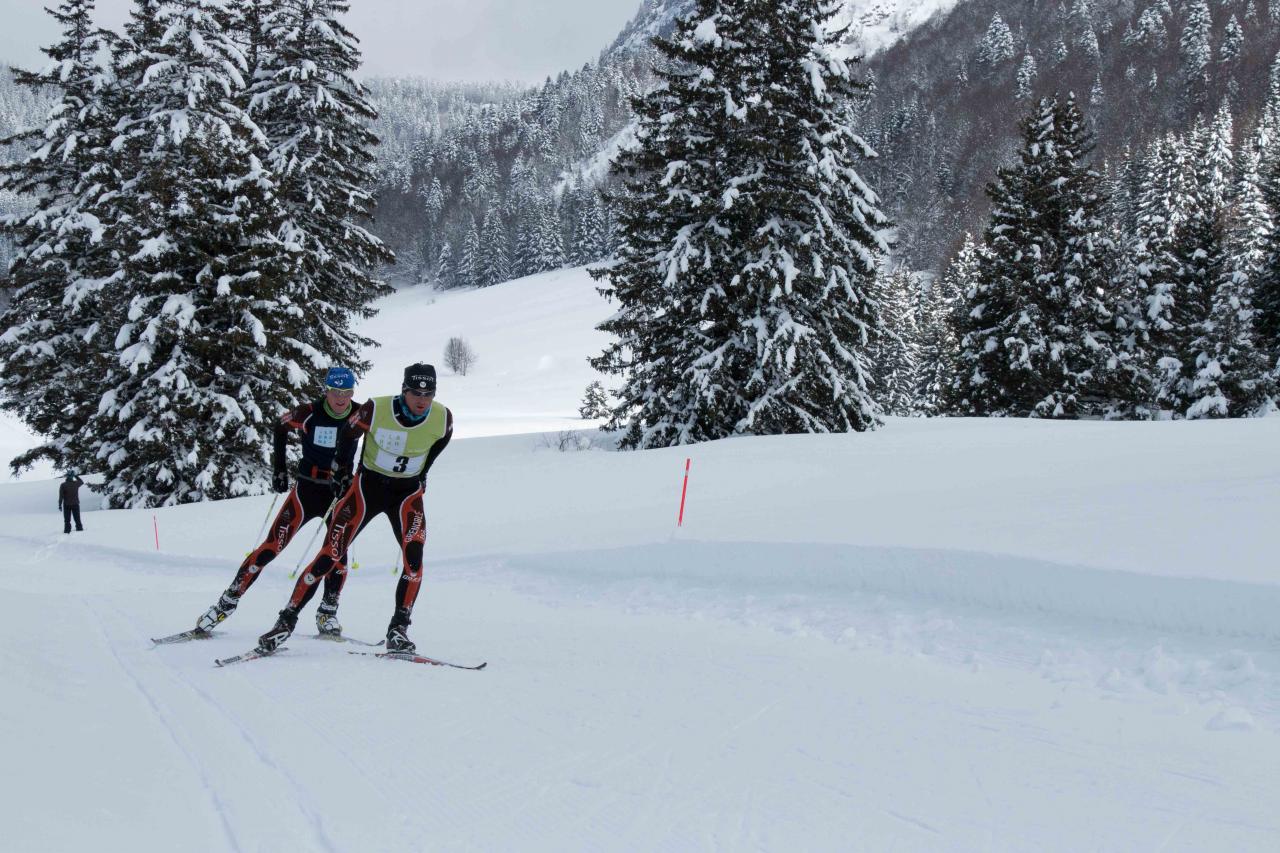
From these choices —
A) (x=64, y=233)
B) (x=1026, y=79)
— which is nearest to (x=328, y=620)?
(x=64, y=233)

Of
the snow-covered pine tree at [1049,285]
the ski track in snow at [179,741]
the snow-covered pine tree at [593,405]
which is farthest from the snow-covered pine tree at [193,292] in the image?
the snow-covered pine tree at [593,405]

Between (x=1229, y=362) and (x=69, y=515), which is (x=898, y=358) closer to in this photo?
(x=1229, y=362)

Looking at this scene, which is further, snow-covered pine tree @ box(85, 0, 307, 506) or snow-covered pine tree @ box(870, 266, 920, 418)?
snow-covered pine tree @ box(870, 266, 920, 418)

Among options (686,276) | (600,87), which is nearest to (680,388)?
Result: (686,276)

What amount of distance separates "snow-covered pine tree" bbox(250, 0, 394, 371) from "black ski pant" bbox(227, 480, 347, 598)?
14.2 meters

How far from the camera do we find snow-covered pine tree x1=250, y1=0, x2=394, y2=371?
20.4m

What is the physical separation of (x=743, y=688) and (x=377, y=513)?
2912mm

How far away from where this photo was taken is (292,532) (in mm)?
6223

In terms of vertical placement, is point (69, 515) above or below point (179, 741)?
below

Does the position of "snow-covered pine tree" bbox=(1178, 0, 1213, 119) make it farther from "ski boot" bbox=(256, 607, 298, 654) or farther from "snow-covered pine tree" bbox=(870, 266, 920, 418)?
"ski boot" bbox=(256, 607, 298, 654)

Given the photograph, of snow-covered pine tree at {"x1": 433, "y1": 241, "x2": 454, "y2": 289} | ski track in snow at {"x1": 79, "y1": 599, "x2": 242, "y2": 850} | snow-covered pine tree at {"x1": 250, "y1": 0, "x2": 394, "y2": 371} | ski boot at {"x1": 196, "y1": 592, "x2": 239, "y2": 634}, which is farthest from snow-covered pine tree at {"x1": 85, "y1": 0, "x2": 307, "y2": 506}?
snow-covered pine tree at {"x1": 433, "y1": 241, "x2": 454, "y2": 289}

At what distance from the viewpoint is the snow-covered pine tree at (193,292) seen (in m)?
17.9

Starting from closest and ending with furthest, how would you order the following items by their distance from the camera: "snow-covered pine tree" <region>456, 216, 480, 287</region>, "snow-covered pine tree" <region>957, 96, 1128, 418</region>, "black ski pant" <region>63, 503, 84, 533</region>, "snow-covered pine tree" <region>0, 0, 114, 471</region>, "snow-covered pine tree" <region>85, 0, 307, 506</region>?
1. "black ski pant" <region>63, 503, 84, 533</region>
2. "snow-covered pine tree" <region>85, 0, 307, 506</region>
3. "snow-covered pine tree" <region>0, 0, 114, 471</region>
4. "snow-covered pine tree" <region>957, 96, 1128, 418</region>
5. "snow-covered pine tree" <region>456, 216, 480, 287</region>

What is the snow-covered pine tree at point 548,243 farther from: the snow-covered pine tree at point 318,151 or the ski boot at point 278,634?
the ski boot at point 278,634
